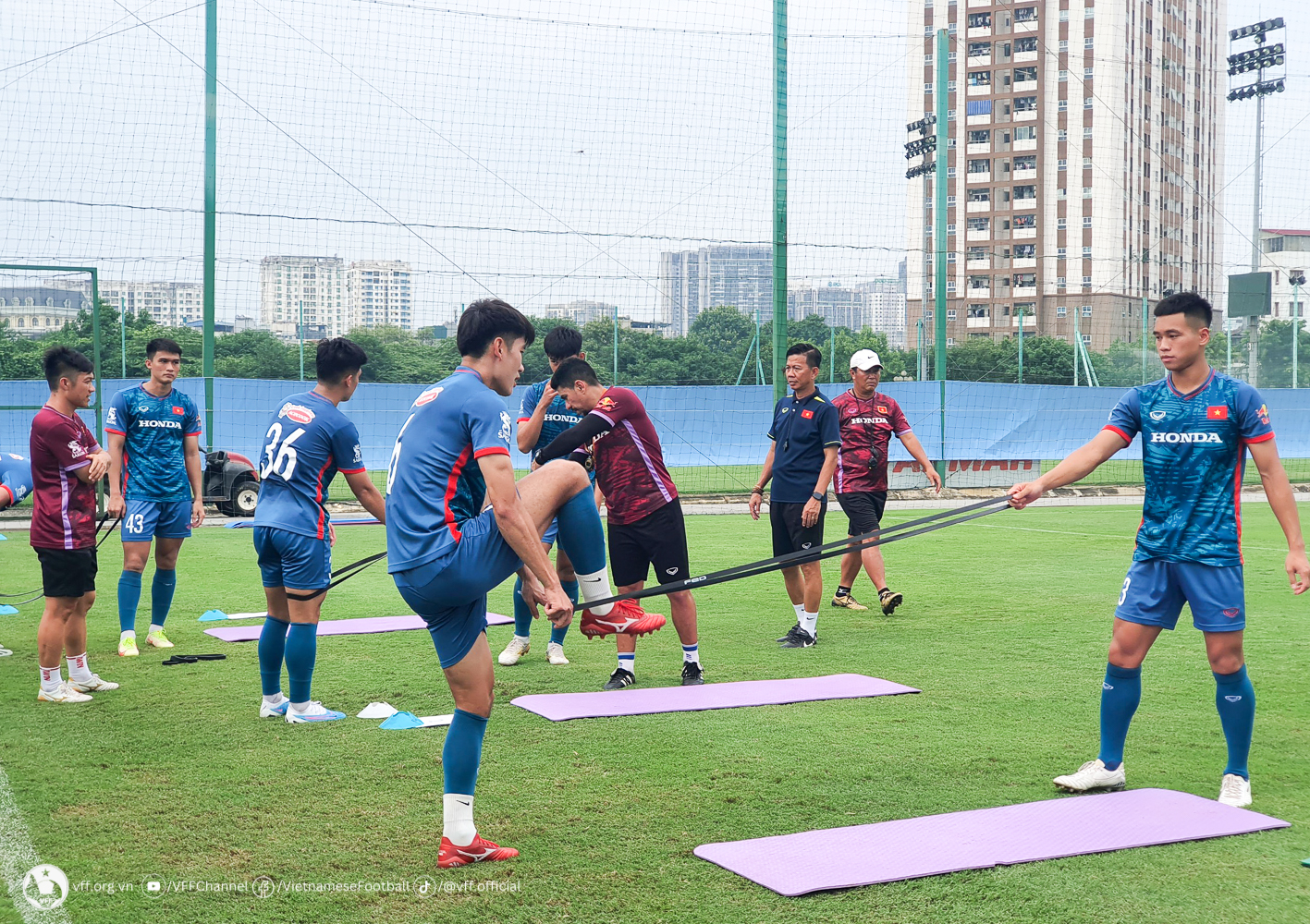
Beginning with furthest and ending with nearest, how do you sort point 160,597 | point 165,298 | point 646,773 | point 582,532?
point 165,298, point 160,597, point 646,773, point 582,532

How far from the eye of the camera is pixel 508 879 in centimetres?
372

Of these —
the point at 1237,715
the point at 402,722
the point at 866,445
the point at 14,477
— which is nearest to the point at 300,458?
the point at 402,722

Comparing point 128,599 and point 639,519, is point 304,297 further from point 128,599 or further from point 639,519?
point 639,519

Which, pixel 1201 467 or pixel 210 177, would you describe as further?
pixel 210 177

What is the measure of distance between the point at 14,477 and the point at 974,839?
6545mm

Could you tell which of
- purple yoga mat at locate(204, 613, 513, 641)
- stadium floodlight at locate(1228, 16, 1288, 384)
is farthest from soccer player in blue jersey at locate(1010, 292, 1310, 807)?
stadium floodlight at locate(1228, 16, 1288, 384)

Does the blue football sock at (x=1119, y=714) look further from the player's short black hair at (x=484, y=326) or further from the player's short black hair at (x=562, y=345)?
the player's short black hair at (x=562, y=345)

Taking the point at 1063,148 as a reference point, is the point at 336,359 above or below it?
below

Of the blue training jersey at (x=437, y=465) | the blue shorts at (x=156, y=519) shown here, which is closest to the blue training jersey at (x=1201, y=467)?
the blue training jersey at (x=437, y=465)

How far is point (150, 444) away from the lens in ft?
25.7

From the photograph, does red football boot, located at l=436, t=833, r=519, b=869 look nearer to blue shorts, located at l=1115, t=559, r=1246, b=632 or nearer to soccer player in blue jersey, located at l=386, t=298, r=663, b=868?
soccer player in blue jersey, located at l=386, t=298, r=663, b=868

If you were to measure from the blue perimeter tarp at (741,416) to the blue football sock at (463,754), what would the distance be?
14.8 m

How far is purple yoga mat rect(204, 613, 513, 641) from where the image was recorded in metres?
8.34

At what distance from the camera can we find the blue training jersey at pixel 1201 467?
4500 mm
